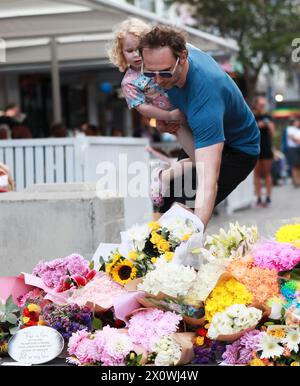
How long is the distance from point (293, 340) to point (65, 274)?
4.53 ft

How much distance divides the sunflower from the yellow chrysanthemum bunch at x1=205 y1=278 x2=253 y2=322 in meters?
0.52

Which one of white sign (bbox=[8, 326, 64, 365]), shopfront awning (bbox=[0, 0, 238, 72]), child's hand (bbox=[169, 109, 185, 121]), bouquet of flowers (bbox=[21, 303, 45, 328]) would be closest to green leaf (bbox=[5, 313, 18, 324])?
bouquet of flowers (bbox=[21, 303, 45, 328])

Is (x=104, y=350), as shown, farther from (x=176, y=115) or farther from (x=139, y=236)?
(x=176, y=115)

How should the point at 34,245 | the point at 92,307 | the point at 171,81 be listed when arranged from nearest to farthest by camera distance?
1. the point at 92,307
2. the point at 171,81
3. the point at 34,245

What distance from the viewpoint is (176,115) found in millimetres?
5367

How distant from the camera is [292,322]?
382 centimetres

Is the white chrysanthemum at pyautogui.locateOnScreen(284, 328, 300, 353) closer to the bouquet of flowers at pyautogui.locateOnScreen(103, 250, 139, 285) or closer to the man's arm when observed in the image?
the bouquet of flowers at pyautogui.locateOnScreen(103, 250, 139, 285)

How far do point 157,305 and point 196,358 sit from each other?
295 millimetres

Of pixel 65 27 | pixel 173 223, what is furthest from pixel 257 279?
pixel 65 27

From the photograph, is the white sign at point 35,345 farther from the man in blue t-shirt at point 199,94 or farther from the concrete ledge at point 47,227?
the concrete ledge at point 47,227
